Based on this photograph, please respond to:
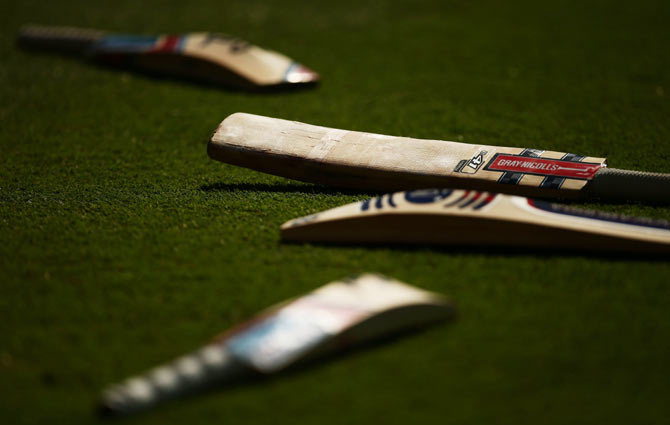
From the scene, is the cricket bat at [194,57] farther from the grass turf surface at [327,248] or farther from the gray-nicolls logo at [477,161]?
the gray-nicolls logo at [477,161]

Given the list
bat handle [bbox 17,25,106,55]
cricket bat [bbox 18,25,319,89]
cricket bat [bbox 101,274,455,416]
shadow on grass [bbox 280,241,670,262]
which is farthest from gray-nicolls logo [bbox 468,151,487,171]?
bat handle [bbox 17,25,106,55]

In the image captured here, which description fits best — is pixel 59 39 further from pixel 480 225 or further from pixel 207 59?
Result: pixel 480 225

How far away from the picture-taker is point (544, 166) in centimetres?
278

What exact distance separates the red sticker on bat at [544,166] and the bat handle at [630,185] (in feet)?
0.13

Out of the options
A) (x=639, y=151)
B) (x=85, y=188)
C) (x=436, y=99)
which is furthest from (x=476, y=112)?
(x=85, y=188)

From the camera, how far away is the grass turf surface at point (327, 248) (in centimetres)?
178

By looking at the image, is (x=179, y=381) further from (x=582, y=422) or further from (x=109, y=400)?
(x=582, y=422)

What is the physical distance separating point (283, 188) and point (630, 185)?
135 cm

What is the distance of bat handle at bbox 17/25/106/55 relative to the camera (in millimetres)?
5035

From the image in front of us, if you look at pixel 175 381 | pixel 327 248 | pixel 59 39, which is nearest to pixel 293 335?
pixel 175 381

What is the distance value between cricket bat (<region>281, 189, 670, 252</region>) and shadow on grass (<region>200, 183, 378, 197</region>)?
44 cm

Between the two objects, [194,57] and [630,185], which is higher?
[630,185]

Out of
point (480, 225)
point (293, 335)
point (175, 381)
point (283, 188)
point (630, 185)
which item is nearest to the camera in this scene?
point (175, 381)

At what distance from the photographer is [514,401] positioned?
1744 mm
